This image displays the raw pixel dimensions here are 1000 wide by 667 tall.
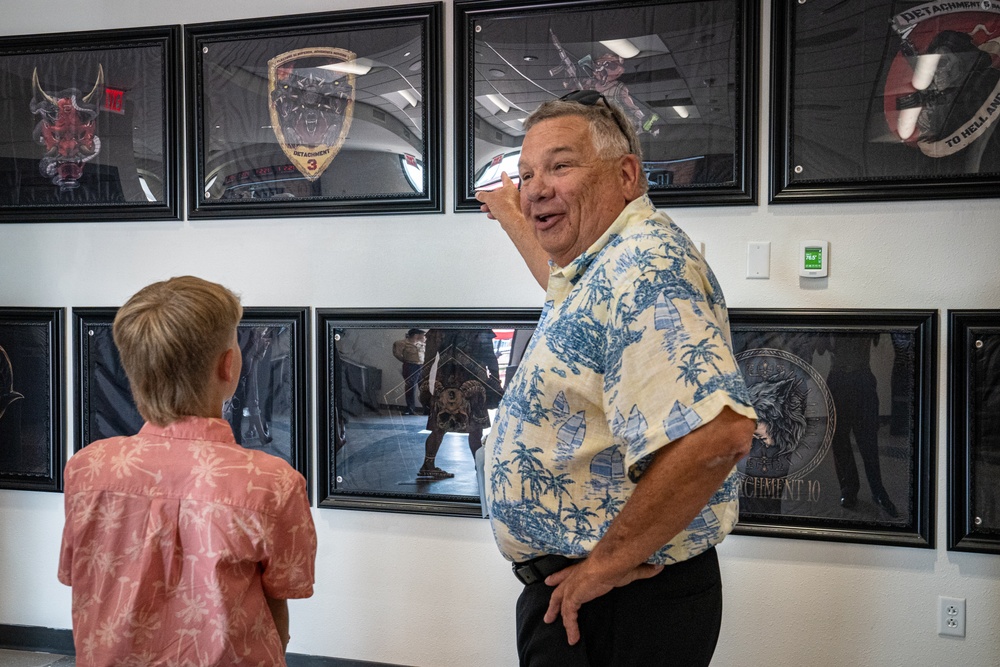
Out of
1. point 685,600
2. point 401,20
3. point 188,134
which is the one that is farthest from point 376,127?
point 685,600

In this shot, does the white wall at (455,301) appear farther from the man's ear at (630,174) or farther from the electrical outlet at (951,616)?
the man's ear at (630,174)

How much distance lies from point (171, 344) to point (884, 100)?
183 cm

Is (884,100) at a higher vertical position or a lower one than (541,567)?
higher

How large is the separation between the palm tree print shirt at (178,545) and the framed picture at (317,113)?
1.31 metres

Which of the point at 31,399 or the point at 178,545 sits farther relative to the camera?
the point at 31,399

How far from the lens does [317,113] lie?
253 cm

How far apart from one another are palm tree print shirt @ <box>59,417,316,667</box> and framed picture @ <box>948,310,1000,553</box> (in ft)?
5.56

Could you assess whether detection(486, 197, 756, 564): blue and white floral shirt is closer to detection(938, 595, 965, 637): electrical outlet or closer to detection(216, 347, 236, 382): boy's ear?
detection(216, 347, 236, 382): boy's ear

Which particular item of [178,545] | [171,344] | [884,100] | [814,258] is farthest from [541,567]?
[884,100]

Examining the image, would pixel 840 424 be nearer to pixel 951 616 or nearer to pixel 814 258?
pixel 814 258

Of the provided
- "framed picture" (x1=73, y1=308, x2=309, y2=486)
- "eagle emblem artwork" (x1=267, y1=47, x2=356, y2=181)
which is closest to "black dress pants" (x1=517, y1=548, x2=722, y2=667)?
"framed picture" (x1=73, y1=308, x2=309, y2=486)

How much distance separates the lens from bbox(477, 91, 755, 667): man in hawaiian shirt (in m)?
1.14

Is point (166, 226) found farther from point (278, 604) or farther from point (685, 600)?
point (685, 600)

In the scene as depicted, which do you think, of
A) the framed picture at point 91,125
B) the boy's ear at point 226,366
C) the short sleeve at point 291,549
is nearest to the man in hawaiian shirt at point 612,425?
the short sleeve at point 291,549
